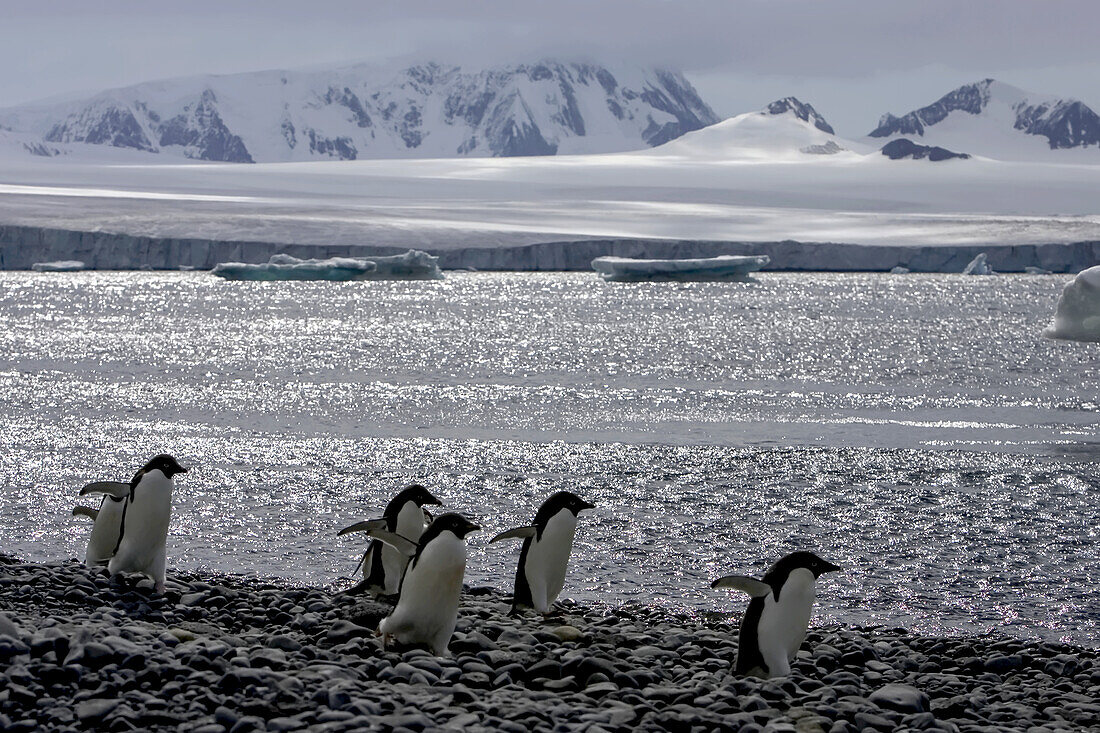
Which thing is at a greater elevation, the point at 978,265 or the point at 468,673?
the point at 978,265

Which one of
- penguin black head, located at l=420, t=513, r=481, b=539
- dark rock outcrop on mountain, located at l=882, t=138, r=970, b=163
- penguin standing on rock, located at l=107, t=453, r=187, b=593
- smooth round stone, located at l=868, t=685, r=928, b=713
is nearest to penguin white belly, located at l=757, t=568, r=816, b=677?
smooth round stone, located at l=868, t=685, r=928, b=713

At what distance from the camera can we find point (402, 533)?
6.02 m

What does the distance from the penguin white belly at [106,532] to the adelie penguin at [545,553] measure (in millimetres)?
2108

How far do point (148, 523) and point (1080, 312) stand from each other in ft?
73.4

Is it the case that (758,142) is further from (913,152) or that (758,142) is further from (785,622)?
(785,622)

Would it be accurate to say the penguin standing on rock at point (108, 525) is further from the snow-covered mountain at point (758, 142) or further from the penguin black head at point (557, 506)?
the snow-covered mountain at point (758, 142)

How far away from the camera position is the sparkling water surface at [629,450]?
7594mm

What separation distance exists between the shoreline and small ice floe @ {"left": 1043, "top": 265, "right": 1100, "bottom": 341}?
2764 centimetres

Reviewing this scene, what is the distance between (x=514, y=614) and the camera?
5.87m

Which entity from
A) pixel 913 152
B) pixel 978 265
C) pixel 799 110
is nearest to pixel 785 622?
pixel 978 265

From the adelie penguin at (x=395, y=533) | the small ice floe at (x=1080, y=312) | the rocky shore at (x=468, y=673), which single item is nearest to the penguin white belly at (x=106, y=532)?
the rocky shore at (x=468, y=673)

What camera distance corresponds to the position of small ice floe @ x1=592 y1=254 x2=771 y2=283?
47.7 metres

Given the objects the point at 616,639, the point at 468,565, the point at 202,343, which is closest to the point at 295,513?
the point at 468,565

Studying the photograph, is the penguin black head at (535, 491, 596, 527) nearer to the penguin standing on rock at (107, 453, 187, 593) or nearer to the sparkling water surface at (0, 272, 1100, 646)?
the sparkling water surface at (0, 272, 1100, 646)
